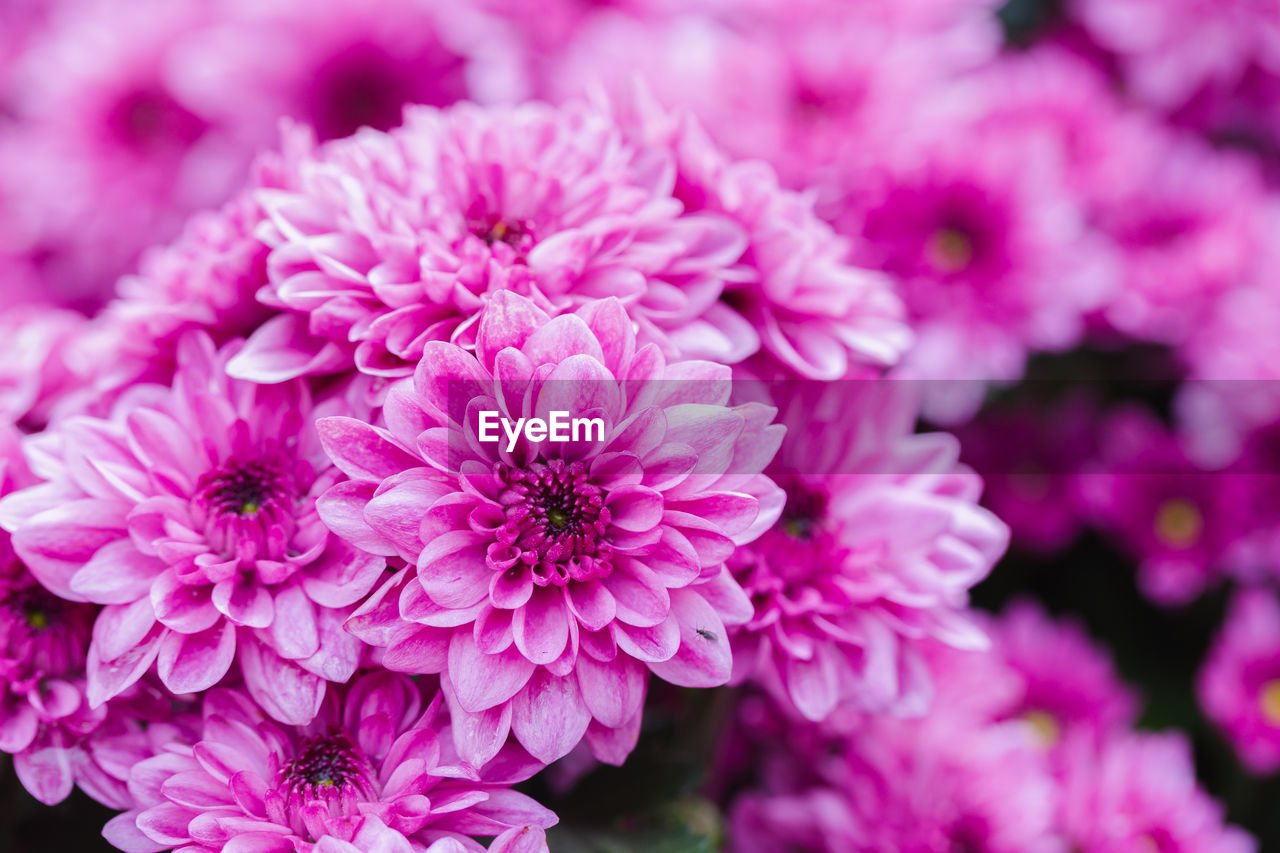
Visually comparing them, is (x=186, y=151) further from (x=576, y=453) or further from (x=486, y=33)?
(x=576, y=453)

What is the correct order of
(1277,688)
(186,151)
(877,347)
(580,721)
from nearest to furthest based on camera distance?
(580,721), (877,347), (1277,688), (186,151)

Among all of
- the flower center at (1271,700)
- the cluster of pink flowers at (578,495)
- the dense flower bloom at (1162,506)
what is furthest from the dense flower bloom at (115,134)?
the flower center at (1271,700)

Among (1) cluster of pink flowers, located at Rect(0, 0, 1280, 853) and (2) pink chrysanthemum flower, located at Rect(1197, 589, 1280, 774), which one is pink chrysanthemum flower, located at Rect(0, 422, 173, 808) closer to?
(1) cluster of pink flowers, located at Rect(0, 0, 1280, 853)

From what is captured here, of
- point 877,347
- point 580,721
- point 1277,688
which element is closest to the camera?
point 580,721

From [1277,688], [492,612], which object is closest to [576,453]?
[492,612]

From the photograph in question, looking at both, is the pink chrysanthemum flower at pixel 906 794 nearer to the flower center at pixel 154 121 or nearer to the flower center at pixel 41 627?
the flower center at pixel 41 627
